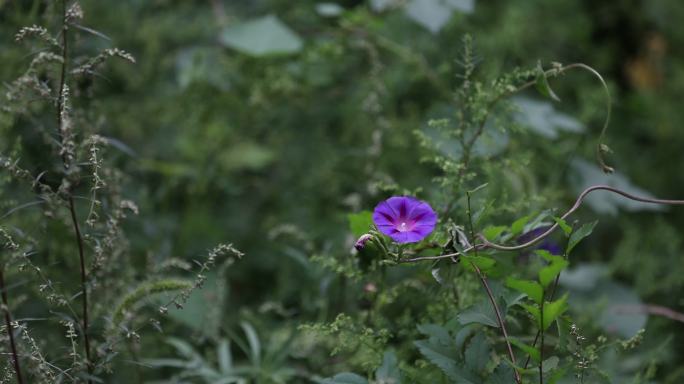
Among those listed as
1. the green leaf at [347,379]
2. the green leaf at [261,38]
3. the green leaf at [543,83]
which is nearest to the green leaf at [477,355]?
the green leaf at [347,379]

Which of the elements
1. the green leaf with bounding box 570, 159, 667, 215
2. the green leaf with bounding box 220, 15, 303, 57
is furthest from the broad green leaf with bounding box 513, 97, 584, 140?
the green leaf with bounding box 220, 15, 303, 57

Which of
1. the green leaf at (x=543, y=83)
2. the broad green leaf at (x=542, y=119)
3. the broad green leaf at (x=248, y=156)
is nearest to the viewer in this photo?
the green leaf at (x=543, y=83)

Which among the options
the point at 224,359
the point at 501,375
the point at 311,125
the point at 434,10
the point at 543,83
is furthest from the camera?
the point at 311,125

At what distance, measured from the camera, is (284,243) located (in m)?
1.73

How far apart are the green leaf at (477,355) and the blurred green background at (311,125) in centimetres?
57

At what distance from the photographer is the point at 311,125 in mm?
2021

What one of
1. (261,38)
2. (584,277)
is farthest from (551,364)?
(261,38)

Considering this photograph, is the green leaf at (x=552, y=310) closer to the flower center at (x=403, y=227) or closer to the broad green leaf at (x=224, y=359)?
the flower center at (x=403, y=227)

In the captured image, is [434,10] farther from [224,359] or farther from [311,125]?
[224,359]

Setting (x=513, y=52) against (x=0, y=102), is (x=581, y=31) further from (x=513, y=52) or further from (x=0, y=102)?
(x=0, y=102)

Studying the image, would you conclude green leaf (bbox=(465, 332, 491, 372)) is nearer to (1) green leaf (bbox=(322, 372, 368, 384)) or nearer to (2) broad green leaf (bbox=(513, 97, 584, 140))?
(1) green leaf (bbox=(322, 372, 368, 384))

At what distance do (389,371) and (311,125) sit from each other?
1.18 meters

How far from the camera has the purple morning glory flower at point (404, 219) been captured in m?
0.90

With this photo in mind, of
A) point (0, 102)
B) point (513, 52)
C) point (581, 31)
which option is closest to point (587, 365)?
point (0, 102)
